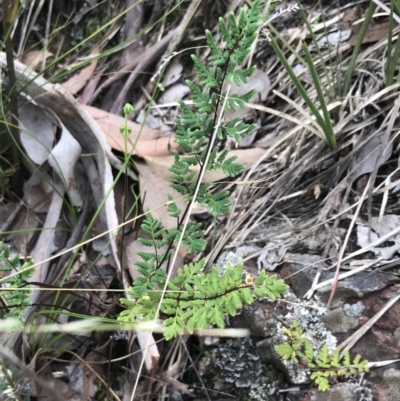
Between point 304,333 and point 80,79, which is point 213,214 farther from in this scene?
point 80,79

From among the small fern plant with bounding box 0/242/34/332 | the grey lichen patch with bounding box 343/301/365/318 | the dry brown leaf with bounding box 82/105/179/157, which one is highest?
the dry brown leaf with bounding box 82/105/179/157

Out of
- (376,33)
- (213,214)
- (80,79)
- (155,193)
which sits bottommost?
(155,193)

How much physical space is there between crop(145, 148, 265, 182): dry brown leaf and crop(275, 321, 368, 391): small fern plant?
590mm

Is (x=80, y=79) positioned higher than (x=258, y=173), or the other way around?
(x=80, y=79)

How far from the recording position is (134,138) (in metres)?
1.85

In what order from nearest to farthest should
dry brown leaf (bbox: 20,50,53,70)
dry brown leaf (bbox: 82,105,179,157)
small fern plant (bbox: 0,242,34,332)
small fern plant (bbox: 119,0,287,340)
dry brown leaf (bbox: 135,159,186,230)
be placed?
small fern plant (bbox: 119,0,287,340)
small fern plant (bbox: 0,242,34,332)
dry brown leaf (bbox: 135,159,186,230)
dry brown leaf (bbox: 82,105,179,157)
dry brown leaf (bbox: 20,50,53,70)

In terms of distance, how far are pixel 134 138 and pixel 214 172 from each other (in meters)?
0.35

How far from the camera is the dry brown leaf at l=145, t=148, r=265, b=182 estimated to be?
1.73 metres

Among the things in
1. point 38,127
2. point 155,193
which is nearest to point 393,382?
point 155,193

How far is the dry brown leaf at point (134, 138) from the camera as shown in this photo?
Answer: 1.80 metres

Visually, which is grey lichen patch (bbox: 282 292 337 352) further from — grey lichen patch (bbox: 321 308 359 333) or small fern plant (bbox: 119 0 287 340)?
small fern plant (bbox: 119 0 287 340)

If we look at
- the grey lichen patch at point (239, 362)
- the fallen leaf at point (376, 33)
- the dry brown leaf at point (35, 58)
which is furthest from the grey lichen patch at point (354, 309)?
the dry brown leaf at point (35, 58)

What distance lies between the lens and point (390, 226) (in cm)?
141

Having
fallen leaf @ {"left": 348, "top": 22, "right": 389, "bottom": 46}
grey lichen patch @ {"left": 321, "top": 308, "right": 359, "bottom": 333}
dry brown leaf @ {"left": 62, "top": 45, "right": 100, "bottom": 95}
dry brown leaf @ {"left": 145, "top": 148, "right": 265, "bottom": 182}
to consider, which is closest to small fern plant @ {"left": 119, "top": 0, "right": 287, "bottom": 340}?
grey lichen patch @ {"left": 321, "top": 308, "right": 359, "bottom": 333}
